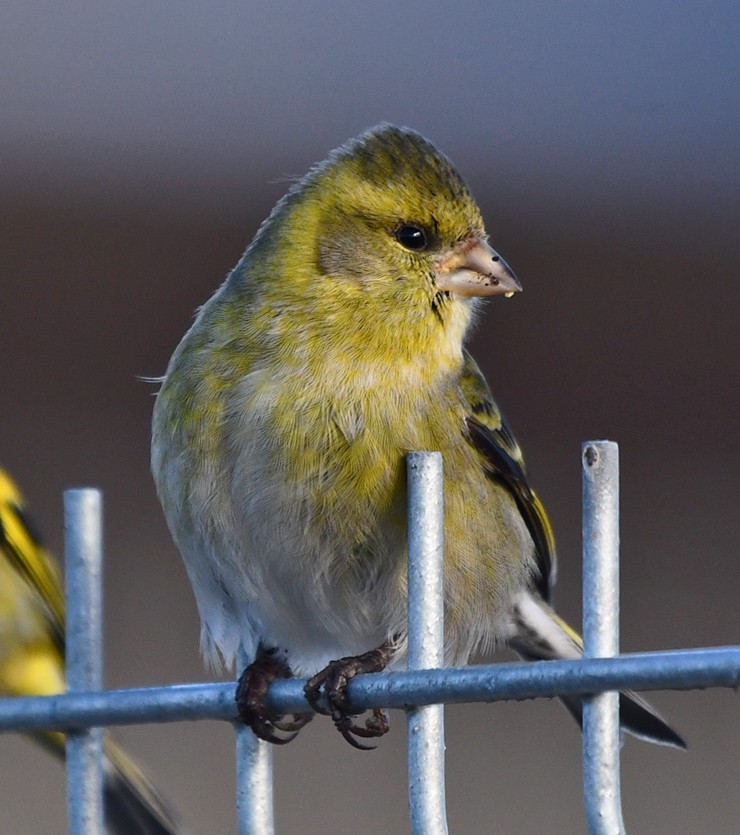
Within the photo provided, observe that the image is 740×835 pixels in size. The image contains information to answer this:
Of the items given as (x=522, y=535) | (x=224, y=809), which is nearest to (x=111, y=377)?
(x=224, y=809)

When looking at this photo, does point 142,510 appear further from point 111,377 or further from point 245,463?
point 245,463

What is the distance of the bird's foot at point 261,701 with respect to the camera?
58.7 inches

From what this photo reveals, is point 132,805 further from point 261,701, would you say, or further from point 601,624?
point 601,624

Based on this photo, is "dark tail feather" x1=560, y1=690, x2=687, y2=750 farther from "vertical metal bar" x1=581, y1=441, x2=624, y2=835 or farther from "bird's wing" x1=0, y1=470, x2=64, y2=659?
"bird's wing" x1=0, y1=470, x2=64, y2=659

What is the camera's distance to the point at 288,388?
A: 212 cm

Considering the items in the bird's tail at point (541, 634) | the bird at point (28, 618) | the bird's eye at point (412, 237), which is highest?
the bird's eye at point (412, 237)

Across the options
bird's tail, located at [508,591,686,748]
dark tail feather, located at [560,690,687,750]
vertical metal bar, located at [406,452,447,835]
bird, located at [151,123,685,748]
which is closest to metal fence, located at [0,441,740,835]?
vertical metal bar, located at [406,452,447,835]

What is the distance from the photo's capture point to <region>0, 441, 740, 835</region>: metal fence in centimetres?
117

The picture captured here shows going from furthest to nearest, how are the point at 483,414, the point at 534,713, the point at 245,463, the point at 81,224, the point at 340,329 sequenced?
the point at 534,713 < the point at 81,224 < the point at 483,414 < the point at 340,329 < the point at 245,463

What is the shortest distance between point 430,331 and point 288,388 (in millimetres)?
313

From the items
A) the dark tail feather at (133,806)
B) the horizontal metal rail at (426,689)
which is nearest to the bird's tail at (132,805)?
the dark tail feather at (133,806)

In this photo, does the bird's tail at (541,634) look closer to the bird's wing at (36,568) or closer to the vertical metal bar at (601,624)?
the bird's wing at (36,568)

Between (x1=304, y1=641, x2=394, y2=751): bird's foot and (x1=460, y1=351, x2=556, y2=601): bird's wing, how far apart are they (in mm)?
397

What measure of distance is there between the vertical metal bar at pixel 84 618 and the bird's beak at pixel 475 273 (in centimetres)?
102
